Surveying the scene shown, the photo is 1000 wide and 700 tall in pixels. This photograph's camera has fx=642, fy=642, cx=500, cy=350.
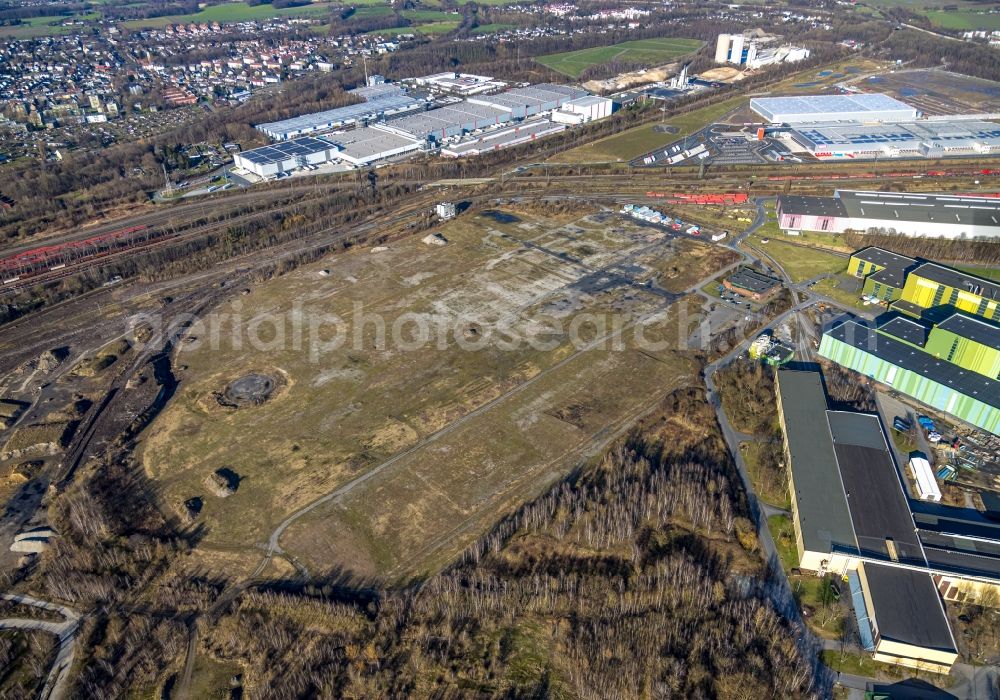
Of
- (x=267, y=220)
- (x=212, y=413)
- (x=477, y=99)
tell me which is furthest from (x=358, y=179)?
(x=212, y=413)

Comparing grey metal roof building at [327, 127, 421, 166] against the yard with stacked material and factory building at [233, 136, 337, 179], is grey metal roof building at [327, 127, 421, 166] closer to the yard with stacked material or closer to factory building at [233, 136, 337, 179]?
factory building at [233, 136, 337, 179]

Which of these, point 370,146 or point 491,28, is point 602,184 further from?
point 491,28

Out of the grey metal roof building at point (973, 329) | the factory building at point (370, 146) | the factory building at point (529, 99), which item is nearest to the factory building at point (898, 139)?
the factory building at point (529, 99)

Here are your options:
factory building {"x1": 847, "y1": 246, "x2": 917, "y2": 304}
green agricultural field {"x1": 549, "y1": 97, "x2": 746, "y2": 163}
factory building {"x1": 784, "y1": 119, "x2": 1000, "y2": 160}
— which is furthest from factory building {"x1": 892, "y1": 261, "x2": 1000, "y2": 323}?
green agricultural field {"x1": 549, "y1": 97, "x2": 746, "y2": 163}

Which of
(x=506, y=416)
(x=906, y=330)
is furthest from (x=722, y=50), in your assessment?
(x=506, y=416)

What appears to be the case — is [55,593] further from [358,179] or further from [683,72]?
[683,72]

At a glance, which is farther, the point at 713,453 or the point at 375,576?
the point at 713,453
